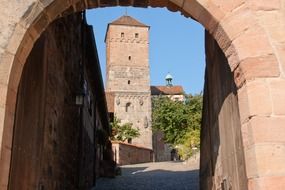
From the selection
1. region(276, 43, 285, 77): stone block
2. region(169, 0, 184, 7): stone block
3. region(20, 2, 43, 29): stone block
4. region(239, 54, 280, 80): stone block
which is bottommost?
region(239, 54, 280, 80): stone block

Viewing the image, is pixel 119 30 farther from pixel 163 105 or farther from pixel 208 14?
pixel 208 14

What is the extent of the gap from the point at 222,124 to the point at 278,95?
1.40 meters

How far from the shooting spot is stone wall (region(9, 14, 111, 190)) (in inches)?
172

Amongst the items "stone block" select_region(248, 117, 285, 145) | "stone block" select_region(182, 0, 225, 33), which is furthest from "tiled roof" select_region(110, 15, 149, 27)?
"stone block" select_region(248, 117, 285, 145)

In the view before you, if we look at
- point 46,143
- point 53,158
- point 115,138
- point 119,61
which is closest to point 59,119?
point 53,158

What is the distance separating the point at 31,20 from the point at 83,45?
8.05m

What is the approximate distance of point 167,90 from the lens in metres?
57.9

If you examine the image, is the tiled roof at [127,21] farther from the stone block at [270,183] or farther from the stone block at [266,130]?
the stone block at [270,183]

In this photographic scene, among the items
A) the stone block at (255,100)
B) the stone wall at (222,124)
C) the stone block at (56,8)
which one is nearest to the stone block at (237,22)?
the stone block at (255,100)

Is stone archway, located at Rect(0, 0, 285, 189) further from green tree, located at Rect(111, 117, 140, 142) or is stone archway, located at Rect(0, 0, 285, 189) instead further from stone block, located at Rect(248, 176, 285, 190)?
green tree, located at Rect(111, 117, 140, 142)

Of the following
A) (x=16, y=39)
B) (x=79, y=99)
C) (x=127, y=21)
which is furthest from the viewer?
(x=127, y=21)

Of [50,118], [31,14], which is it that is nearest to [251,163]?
[31,14]

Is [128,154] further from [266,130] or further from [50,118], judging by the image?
[266,130]

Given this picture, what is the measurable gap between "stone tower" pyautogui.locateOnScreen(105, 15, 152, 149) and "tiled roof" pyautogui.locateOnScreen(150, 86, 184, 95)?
7.20 m
